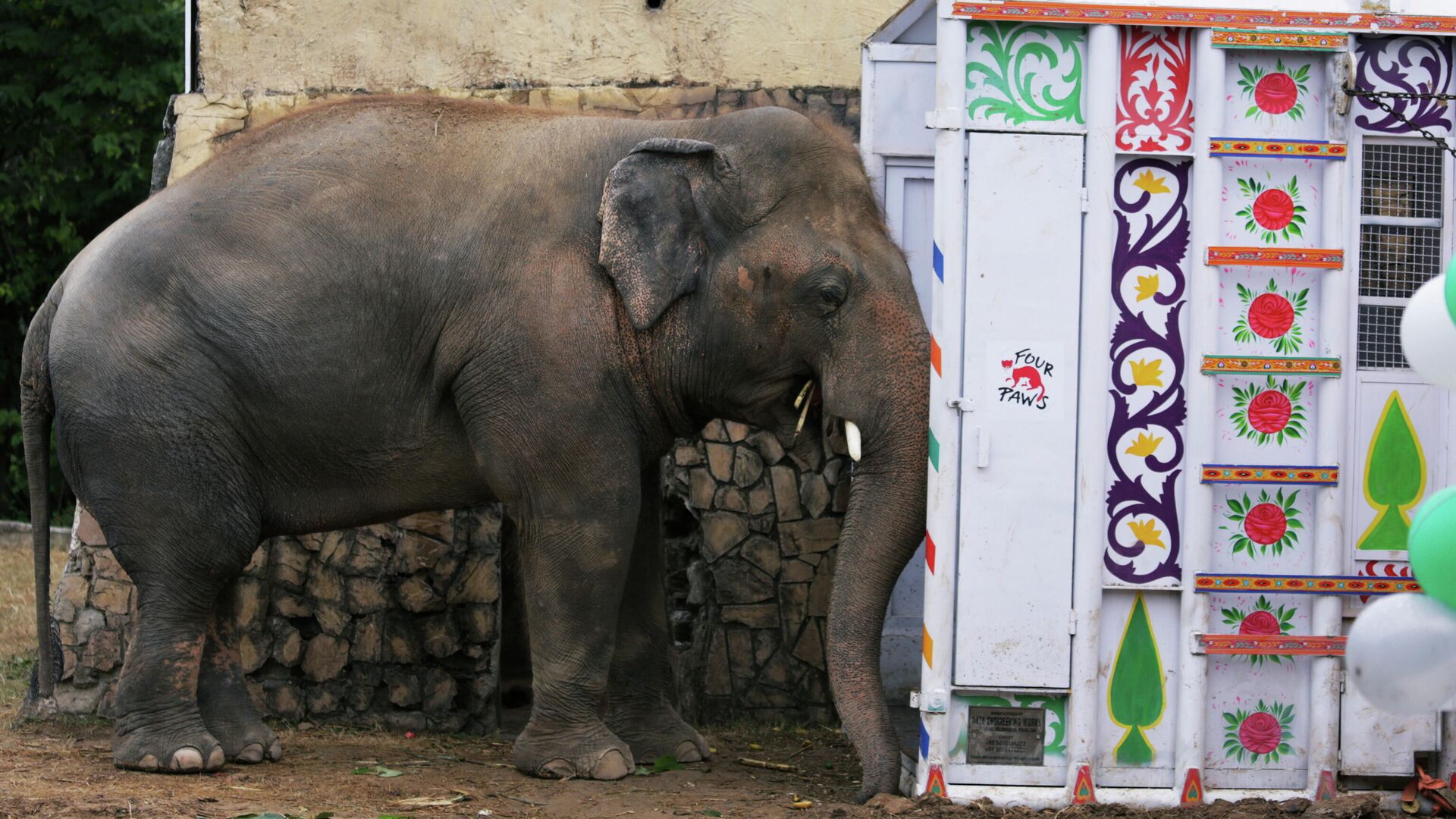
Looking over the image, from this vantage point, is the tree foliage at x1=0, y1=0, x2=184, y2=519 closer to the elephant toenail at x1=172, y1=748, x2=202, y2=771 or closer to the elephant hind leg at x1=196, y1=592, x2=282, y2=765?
the elephant hind leg at x1=196, y1=592, x2=282, y2=765

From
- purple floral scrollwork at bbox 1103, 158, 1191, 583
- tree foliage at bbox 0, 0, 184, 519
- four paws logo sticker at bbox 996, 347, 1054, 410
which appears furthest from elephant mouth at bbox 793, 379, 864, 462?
tree foliage at bbox 0, 0, 184, 519

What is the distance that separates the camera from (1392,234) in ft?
17.7

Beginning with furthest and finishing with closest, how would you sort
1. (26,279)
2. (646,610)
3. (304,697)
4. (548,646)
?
(26,279)
(304,697)
(646,610)
(548,646)

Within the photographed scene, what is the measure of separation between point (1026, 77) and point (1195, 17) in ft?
1.78

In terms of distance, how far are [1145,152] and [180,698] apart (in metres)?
3.78

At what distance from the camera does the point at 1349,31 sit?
5.27m

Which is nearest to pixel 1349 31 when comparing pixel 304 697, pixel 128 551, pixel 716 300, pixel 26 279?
pixel 716 300

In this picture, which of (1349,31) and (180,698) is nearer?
(1349,31)

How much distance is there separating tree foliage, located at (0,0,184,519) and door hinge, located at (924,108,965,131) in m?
10.9

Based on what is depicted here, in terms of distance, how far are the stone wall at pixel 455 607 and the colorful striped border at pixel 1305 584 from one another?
2.43 m

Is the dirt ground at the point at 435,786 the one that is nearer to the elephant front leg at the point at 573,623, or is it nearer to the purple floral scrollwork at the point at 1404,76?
the elephant front leg at the point at 573,623

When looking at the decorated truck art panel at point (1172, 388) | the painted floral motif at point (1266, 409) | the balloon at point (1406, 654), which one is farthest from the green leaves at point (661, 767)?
the balloon at point (1406, 654)

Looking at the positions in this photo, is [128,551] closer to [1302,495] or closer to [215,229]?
[215,229]

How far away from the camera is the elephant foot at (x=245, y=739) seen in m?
6.25
